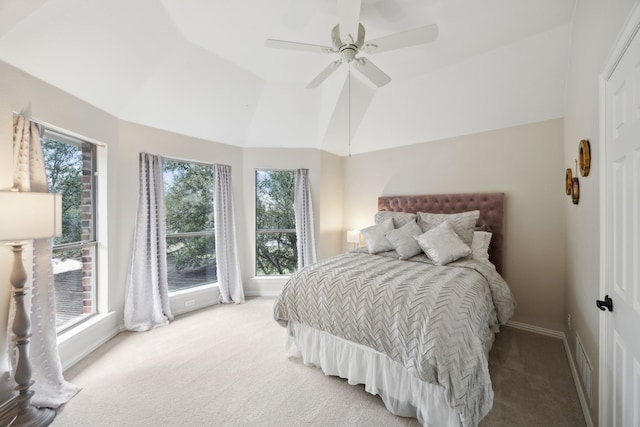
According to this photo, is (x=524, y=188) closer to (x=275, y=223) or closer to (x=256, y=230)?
(x=275, y=223)

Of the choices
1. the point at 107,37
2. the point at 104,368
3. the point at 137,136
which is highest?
the point at 107,37

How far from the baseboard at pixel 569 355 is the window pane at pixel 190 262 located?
14.0 feet

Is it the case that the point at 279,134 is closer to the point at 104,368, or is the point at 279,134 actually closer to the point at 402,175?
the point at 402,175

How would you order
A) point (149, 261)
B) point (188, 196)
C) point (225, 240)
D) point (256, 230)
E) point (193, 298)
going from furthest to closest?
point (256, 230) → point (225, 240) → point (188, 196) → point (193, 298) → point (149, 261)

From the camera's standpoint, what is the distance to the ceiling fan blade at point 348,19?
1622 millimetres

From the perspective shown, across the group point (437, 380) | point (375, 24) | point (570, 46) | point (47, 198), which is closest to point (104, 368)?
point (47, 198)

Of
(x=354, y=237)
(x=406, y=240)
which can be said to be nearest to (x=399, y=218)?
(x=406, y=240)

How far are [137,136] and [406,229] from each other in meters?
3.55

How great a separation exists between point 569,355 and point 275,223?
400 centimetres

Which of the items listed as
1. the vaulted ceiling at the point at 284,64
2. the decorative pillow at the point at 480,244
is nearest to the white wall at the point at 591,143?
the vaulted ceiling at the point at 284,64

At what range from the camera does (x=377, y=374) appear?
6.52 ft

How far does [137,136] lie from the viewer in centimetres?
325

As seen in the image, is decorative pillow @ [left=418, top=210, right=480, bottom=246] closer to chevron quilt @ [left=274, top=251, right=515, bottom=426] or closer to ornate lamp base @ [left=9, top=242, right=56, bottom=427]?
chevron quilt @ [left=274, top=251, right=515, bottom=426]

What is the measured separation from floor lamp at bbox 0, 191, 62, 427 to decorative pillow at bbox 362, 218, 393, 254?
296 cm
